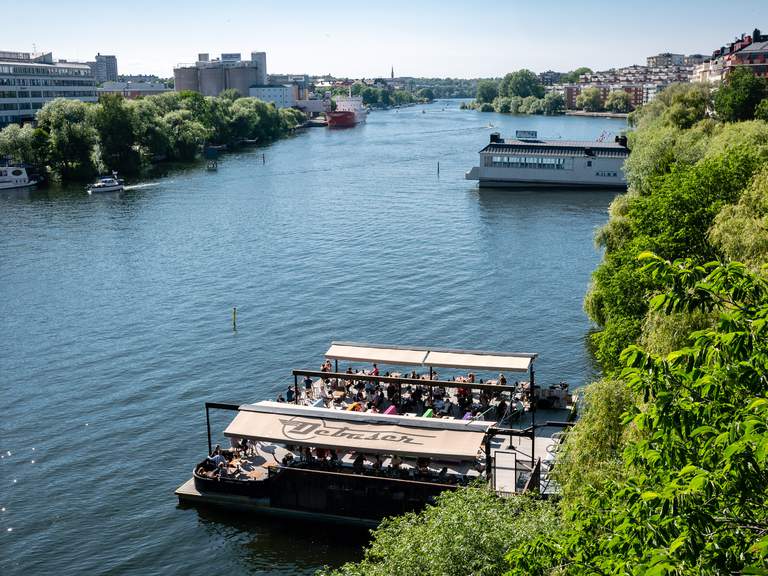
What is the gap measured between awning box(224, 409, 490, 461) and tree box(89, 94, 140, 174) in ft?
320

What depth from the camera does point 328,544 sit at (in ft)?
95.3

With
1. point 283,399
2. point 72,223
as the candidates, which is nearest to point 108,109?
point 72,223

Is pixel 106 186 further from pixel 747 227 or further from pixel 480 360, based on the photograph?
pixel 747 227

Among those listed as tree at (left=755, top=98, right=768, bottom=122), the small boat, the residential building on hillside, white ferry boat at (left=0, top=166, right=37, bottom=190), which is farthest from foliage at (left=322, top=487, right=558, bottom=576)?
the residential building on hillside

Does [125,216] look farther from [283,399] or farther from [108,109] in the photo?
A: [283,399]

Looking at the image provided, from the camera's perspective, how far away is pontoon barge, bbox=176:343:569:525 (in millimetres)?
29156

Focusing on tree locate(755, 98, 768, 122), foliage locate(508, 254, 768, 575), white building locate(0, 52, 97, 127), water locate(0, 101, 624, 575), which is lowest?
water locate(0, 101, 624, 575)

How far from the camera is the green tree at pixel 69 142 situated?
118188mm

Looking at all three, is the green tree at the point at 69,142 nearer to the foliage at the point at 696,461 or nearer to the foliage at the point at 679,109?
the foliage at the point at 679,109

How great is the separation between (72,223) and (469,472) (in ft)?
216

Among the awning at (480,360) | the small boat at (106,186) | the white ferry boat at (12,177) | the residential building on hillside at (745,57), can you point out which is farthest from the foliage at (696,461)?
the residential building on hillside at (745,57)

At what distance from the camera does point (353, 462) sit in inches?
1225

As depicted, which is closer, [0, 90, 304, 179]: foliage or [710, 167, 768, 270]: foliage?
[710, 167, 768, 270]: foliage

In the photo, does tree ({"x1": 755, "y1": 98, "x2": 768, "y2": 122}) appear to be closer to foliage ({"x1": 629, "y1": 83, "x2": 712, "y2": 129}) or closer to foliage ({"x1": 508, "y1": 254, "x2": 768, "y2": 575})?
foliage ({"x1": 629, "y1": 83, "x2": 712, "y2": 129})
